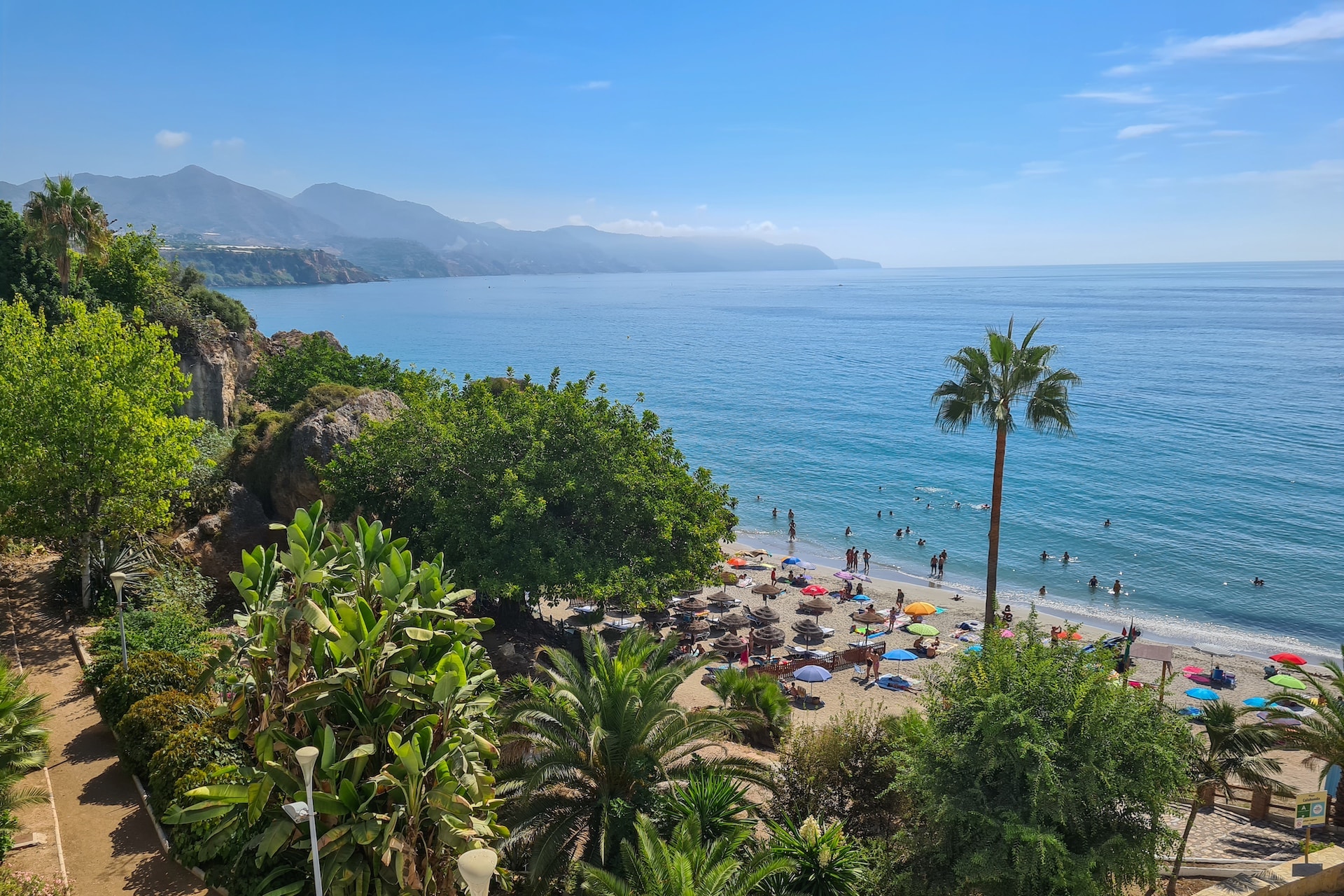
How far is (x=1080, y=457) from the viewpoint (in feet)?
205

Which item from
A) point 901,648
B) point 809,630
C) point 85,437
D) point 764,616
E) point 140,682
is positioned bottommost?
point 901,648

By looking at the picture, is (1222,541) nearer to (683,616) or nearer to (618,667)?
(683,616)

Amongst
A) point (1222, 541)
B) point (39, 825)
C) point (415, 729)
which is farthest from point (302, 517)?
point (1222, 541)

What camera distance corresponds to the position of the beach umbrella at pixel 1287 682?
82.6ft

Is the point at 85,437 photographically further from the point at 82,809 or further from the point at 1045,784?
the point at 1045,784

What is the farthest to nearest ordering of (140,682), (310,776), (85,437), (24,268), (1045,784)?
1. (24,268)
2. (85,437)
3. (140,682)
4. (1045,784)
5. (310,776)

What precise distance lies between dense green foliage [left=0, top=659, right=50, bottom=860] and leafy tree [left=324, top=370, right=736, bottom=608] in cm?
823

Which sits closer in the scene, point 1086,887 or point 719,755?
point 1086,887

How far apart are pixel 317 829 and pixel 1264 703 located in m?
26.1

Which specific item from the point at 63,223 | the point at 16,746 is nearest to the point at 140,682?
the point at 16,746

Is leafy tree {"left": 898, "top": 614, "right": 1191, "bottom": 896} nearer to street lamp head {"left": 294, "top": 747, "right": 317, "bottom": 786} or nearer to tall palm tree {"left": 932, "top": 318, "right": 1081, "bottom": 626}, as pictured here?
street lamp head {"left": 294, "top": 747, "right": 317, "bottom": 786}

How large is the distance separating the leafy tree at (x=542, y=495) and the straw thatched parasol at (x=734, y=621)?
8598mm

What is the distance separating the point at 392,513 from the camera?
67.9 feet

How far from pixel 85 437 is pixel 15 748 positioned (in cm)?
1028
